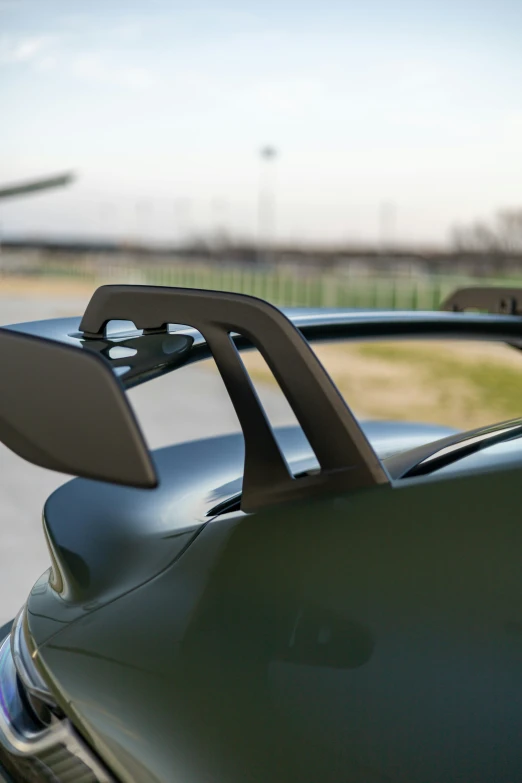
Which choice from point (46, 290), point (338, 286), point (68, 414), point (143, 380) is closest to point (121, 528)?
point (143, 380)

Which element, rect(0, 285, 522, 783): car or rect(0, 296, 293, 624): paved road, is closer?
rect(0, 285, 522, 783): car

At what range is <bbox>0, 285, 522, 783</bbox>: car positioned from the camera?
103cm

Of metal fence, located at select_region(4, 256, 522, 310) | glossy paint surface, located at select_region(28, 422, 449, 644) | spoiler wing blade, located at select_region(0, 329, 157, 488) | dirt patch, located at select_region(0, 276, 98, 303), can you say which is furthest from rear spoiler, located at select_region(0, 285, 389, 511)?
dirt patch, located at select_region(0, 276, 98, 303)

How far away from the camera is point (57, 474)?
6547 millimetres

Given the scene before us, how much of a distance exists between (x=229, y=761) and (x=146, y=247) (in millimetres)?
87741

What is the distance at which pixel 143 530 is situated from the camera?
Result: 1546mm

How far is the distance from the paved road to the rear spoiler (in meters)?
2.60

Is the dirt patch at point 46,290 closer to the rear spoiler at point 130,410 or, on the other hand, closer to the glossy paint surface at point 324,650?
the rear spoiler at point 130,410

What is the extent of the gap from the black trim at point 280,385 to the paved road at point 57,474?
2.61 metres

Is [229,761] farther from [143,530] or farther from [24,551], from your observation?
[24,551]

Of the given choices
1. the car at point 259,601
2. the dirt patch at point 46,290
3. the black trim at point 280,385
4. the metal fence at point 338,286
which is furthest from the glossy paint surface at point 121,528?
the dirt patch at point 46,290

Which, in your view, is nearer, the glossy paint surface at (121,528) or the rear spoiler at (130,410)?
the rear spoiler at (130,410)

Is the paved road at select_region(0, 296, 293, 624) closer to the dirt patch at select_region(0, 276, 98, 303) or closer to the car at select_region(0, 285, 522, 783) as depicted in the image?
the car at select_region(0, 285, 522, 783)

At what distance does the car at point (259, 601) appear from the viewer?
103 centimetres
